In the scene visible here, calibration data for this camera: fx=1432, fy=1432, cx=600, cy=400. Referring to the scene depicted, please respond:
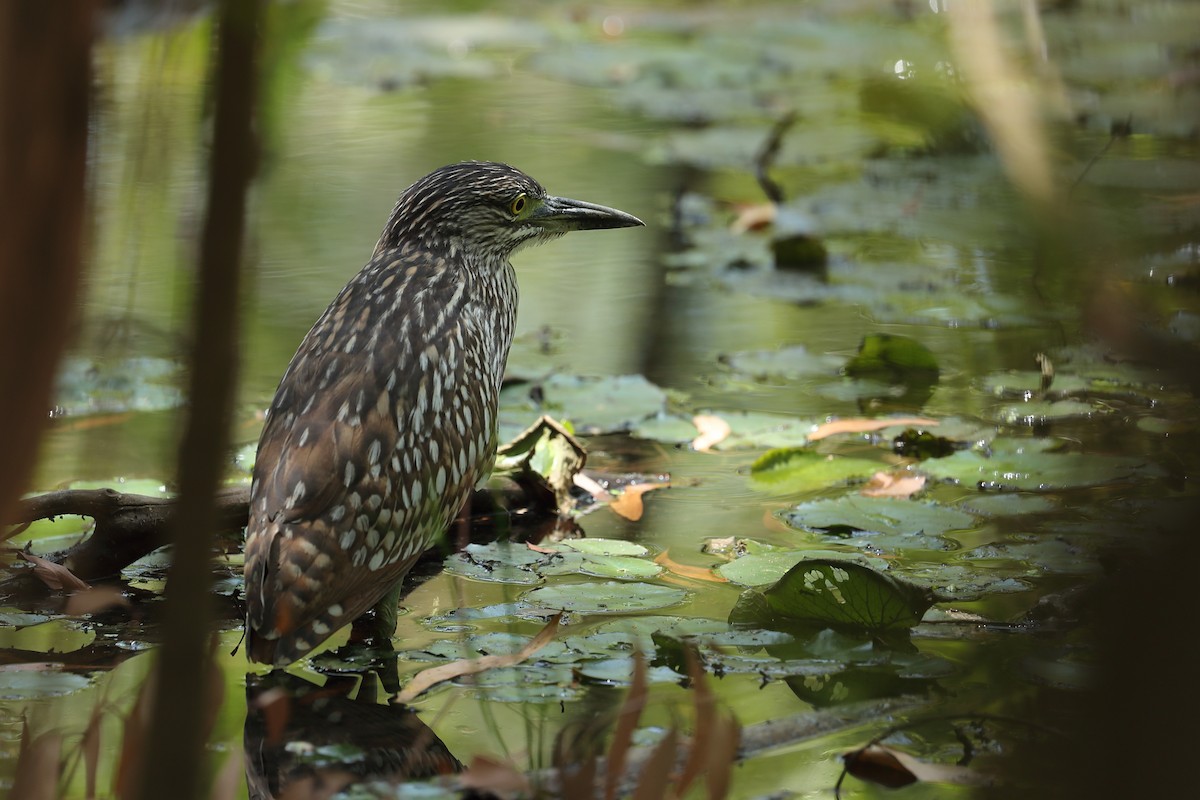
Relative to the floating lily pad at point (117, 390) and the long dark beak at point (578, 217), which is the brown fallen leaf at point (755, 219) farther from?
the floating lily pad at point (117, 390)

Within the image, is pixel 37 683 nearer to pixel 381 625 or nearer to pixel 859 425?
pixel 381 625

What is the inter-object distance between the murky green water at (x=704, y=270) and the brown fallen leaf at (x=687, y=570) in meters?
0.06

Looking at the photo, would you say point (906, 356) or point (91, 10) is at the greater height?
point (91, 10)

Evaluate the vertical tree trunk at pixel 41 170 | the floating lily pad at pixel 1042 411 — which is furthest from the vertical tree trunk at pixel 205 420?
the floating lily pad at pixel 1042 411

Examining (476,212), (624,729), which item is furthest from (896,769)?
(476,212)

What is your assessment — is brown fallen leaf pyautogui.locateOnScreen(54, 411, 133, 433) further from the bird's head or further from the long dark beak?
the long dark beak

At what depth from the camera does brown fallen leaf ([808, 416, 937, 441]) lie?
488 centimetres

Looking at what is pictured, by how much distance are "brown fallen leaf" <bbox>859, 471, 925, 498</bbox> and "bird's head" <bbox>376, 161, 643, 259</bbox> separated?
1.21 meters

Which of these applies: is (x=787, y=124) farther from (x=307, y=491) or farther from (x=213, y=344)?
(x=213, y=344)

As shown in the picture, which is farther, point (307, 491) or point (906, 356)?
point (906, 356)

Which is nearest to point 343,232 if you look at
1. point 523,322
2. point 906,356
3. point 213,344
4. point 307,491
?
point 523,322

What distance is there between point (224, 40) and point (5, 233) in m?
0.23

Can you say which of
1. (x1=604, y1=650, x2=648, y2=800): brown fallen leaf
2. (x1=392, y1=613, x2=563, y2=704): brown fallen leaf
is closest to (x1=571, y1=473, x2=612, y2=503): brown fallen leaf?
(x1=392, y1=613, x2=563, y2=704): brown fallen leaf

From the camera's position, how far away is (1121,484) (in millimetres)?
4281
